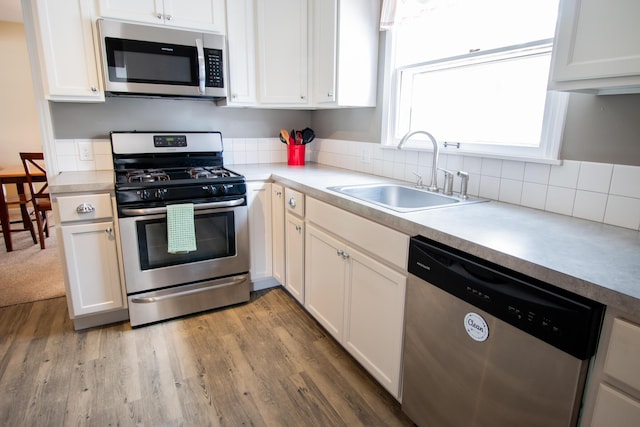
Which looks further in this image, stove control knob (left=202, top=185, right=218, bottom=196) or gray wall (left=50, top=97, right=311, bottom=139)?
gray wall (left=50, top=97, right=311, bottom=139)

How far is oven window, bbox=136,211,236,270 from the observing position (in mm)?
2254

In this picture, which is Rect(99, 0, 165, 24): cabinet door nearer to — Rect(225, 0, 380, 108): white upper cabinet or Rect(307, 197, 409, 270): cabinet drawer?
Rect(225, 0, 380, 108): white upper cabinet

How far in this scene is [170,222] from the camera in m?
2.23

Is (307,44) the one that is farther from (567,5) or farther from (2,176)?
(2,176)

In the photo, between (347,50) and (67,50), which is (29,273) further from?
(347,50)

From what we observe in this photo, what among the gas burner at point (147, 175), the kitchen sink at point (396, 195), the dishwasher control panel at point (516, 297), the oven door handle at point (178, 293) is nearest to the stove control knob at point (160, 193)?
the gas burner at point (147, 175)

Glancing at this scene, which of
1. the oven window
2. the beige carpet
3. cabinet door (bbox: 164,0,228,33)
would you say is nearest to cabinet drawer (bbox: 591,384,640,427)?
the oven window

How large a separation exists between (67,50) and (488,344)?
8.62 ft

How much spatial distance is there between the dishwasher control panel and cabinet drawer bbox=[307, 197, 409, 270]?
0.11 metres

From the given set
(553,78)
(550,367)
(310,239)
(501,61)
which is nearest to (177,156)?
(310,239)

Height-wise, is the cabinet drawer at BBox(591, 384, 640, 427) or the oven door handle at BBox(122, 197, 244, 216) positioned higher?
the oven door handle at BBox(122, 197, 244, 216)

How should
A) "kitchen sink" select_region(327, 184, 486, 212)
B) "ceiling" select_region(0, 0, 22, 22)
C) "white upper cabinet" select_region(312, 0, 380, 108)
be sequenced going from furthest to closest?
1. "ceiling" select_region(0, 0, 22, 22)
2. "white upper cabinet" select_region(312, 0, 380, 108)
3. "kitchen sink" select_region(327, 184, 486, 212)

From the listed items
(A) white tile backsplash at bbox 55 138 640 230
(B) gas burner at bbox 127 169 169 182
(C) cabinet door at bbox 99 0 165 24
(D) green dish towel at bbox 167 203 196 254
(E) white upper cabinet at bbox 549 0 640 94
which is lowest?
(D) green dish towel at bbox 167 203 196 254

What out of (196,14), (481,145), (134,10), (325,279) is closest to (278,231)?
(325,279)
